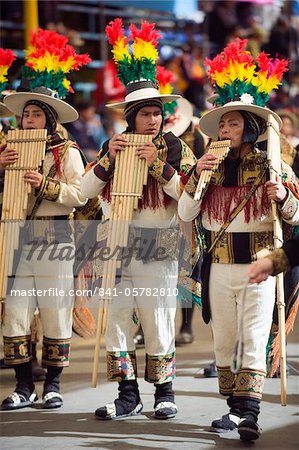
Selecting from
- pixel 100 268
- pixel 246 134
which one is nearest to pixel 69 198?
pixel 100 268

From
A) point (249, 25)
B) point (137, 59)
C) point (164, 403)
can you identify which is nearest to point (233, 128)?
point (137, 59)

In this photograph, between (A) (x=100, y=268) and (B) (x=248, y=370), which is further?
(A) (x=100, y=268)

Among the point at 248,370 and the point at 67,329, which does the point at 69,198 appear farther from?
the point at 248,370

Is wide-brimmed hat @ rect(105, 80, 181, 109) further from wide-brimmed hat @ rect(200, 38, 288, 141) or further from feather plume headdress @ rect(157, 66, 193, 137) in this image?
feather plume headdress @ rect(157, 66, 193, 137)

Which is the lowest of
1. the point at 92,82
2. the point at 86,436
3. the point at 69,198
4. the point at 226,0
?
the point at 86,436

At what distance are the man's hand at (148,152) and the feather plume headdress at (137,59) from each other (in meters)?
0.35

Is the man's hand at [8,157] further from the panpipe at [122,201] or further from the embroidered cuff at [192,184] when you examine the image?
the embroidered cuff at [192,184]

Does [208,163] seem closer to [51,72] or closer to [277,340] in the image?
[277,340]

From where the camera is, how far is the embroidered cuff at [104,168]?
6.32 m

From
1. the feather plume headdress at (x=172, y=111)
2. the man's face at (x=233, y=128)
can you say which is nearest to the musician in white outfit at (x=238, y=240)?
the man's face at (x=233, y=128)

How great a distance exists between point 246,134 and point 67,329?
5.89 feet

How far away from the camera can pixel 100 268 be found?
21.4 feet

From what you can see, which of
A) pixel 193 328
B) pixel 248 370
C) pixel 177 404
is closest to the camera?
pixel 248 370

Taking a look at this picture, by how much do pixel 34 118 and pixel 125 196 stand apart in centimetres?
100
